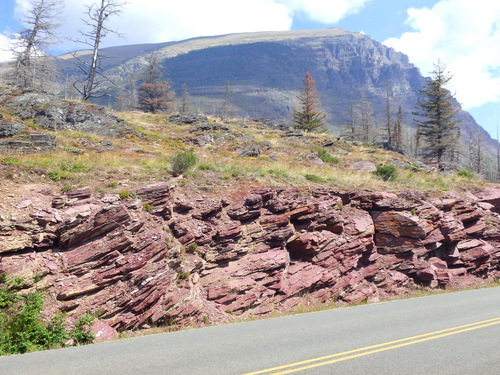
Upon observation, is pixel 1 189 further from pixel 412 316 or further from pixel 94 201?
pixel 412 316

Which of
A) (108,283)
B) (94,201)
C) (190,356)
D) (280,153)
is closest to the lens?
(190,356)

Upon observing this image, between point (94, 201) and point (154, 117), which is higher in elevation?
point (154, 117)

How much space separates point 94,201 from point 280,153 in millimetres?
17045

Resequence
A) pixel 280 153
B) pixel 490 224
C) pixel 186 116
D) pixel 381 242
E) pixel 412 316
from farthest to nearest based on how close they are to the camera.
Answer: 1. pixel 186 116
2. pixel 280 153
3. pixel 490 224
4. pixel 381 242
5. pixel 412 316

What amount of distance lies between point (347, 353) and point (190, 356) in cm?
310

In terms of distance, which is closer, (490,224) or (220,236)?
(220,236)

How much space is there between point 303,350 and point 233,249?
550 centimetres

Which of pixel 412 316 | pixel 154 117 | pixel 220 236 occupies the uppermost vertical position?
pixel 154 117

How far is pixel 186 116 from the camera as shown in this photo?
101 ft

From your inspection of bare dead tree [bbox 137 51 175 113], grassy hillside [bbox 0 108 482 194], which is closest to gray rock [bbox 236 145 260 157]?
grassy hillside [bbox 0 108 482 194]

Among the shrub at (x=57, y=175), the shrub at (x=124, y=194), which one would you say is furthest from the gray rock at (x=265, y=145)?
the shrub at (x=57, y=175)

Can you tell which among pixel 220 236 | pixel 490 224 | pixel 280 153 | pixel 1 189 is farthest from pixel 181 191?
pixel 490 224

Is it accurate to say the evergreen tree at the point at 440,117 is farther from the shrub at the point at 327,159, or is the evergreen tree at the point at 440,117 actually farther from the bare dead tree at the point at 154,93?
the bare dead tree at the point at 154,93

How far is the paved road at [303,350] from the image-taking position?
582 centimetres
